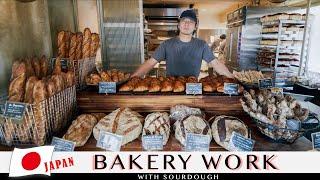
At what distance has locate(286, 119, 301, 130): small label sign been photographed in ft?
4.90

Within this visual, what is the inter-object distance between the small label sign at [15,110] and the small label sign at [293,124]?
5.20 ft

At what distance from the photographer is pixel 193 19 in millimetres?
2779

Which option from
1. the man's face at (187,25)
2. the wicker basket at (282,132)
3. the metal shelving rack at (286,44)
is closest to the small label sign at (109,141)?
the wicker basket at (282,132)

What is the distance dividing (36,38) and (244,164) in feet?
7.55

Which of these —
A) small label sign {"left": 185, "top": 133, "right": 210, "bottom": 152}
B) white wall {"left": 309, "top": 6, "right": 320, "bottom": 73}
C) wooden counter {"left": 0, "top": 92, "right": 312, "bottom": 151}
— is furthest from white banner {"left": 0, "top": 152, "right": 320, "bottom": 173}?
white wall {"left": 309, "top": 6, "right": 320, "bottom": 73}

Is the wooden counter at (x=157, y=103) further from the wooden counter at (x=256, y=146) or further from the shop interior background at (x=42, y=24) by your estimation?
the shop interior background at (x=42, y=24)

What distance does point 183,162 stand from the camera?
56.4 inches

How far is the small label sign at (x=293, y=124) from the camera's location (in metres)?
1.49

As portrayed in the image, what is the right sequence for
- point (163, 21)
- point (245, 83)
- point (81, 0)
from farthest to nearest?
1. point (163, 21)
2. point (81, 0)
3. point (245, 83)

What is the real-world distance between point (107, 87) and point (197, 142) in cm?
93

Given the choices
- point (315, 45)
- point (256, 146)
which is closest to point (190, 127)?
point (256, 146)

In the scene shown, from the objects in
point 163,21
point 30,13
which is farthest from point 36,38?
point 163,21

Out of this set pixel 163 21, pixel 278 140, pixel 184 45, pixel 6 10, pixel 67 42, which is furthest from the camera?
pixel 163 21

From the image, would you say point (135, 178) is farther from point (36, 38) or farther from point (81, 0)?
point (81, 0)
